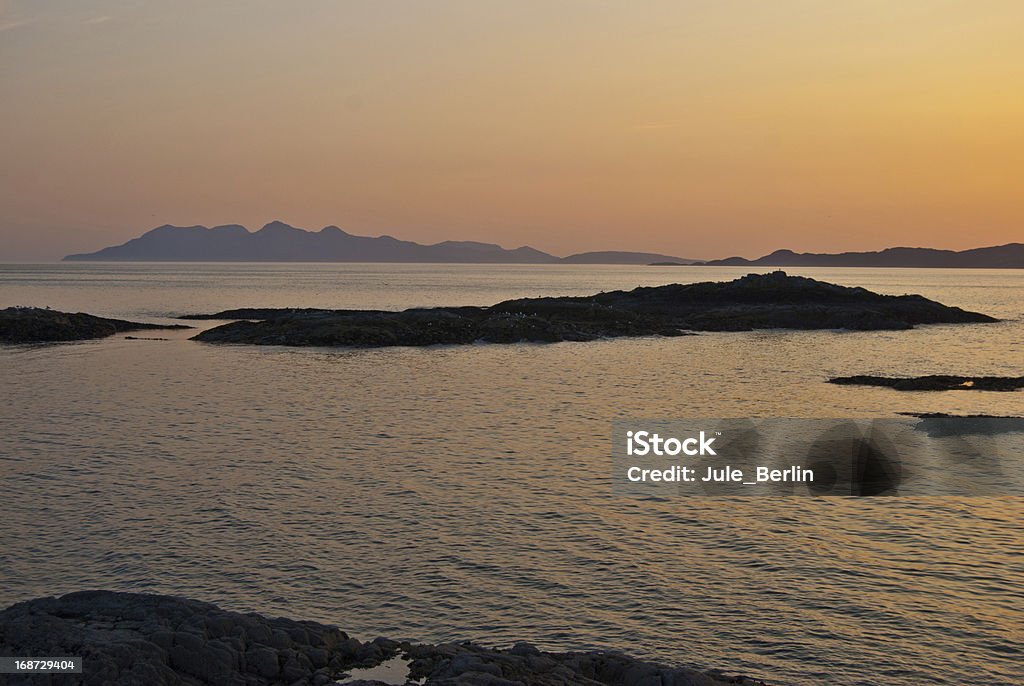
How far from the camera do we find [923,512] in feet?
74.5

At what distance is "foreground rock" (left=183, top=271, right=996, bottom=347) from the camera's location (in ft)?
248

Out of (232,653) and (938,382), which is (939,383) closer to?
(938,382)

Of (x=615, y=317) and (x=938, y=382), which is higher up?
(x=615, y=317)

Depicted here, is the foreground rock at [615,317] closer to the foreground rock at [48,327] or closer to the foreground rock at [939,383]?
the foreground rock at [48,327]

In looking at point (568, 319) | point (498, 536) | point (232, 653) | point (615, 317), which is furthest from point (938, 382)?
point (232, 653)

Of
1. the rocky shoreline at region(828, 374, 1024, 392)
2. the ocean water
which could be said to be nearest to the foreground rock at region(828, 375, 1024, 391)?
the rocky shoreline at region(828, 374, 1024, 392)

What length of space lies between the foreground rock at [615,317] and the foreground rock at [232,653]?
58.7 m

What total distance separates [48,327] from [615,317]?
53.3 metres

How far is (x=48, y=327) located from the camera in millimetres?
78062

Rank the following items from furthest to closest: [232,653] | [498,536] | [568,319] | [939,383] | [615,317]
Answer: [615,317]
[568,319]
[939,383]
[498,536]
[232,653]

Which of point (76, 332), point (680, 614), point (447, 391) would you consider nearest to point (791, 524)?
point (680, 614)

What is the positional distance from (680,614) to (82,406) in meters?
33.6

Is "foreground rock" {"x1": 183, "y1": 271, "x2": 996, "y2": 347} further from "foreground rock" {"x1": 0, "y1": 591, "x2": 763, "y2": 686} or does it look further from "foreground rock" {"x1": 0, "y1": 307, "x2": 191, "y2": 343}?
"foreground rock" {"x1": 0, "y1": 591, "x2": 763, "y2": 686}

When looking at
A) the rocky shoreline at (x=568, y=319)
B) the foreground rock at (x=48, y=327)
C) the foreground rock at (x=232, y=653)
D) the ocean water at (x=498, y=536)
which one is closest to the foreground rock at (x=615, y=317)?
the rocky shoreline at (x=568, y=319)
